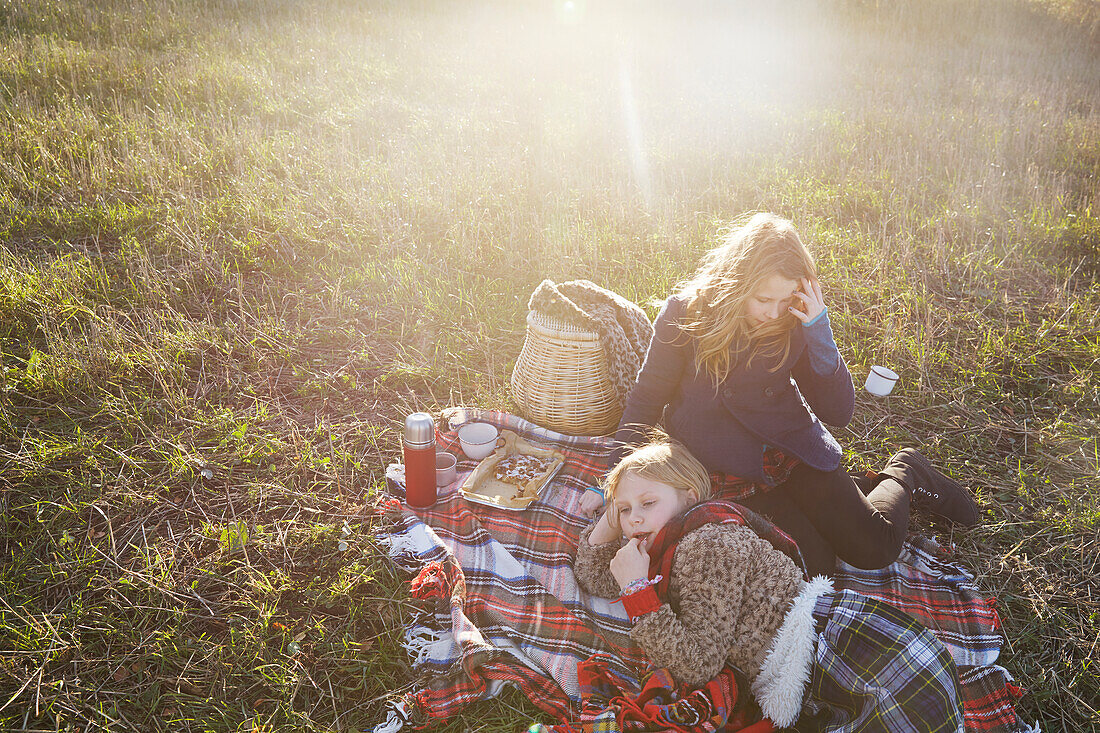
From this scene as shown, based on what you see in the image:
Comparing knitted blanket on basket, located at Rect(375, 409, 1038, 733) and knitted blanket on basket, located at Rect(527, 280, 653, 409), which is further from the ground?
knitted blanket on basket, located at Rect(527, 280, 653, 409)

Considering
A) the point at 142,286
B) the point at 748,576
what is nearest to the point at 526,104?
the point at 142,286

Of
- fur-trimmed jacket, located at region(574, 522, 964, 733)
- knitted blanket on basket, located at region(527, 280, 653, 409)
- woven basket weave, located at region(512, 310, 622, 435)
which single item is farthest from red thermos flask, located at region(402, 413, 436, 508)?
fur-trimmed jacket, located at region(574, 522, 964, 733)

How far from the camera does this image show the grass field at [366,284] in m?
2.98

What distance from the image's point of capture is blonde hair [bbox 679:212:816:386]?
2936 mm

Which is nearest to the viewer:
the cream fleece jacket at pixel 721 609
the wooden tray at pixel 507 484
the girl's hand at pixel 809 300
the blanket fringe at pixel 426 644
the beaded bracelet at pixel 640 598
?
the cream fleece jacket at pixel 721 609

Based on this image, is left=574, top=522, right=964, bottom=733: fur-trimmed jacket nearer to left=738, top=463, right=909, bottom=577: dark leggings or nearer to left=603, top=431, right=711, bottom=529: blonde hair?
left=603, top=431, right=711, bottom=529: blonde hair

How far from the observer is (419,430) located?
3.33 metres

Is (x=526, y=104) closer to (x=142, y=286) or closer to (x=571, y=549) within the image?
(x=142, y=286)

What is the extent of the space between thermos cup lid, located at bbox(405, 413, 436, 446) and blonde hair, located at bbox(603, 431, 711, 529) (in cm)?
96

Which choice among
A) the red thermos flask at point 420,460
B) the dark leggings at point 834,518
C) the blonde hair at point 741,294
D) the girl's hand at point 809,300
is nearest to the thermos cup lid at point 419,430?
the red thermos flask at point 420,460

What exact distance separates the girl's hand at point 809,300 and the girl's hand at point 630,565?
4.14 ft

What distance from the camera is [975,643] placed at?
9.66ft

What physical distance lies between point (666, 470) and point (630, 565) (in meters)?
0.43

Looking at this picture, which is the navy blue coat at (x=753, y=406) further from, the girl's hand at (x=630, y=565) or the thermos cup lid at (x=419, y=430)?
the thermos cup lid at (x=419, y=430)
